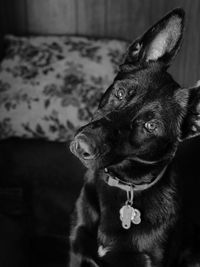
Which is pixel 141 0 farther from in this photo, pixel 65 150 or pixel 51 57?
pixel 65 150

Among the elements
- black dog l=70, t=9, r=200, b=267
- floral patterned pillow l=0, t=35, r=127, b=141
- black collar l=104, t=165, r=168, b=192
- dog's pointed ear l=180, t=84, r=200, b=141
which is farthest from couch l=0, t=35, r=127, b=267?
dog's pointed ear l=180, t=84, r=200, b=141

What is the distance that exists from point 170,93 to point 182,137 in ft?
0.48

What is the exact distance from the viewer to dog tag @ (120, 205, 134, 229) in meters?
1.45

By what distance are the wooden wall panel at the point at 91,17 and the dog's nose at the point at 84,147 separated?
1570 millimetres

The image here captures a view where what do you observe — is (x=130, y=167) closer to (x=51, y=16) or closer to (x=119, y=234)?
(x=119, y=234)

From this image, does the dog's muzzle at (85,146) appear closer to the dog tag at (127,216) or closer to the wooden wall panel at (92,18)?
A: the dog tag at (127,216)

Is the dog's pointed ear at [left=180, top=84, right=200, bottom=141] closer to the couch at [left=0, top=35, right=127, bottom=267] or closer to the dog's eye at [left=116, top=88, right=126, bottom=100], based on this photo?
the dog's eye at [left=116, top=88, right=126, bottom=100]

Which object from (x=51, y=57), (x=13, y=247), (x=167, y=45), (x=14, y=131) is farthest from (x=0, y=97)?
(x=167, y=45)

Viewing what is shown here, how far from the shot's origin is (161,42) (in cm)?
146

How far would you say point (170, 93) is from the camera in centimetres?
141

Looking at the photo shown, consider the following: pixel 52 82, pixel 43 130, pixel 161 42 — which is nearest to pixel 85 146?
pixel 161 42

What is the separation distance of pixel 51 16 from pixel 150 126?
154 cm

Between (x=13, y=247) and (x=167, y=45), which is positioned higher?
(x=167, y=45)

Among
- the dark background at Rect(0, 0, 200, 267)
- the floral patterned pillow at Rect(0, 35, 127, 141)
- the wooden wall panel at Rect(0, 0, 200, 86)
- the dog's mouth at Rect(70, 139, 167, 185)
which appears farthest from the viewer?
the wooden wall panel at Rect(0, 0, 200, 86)
